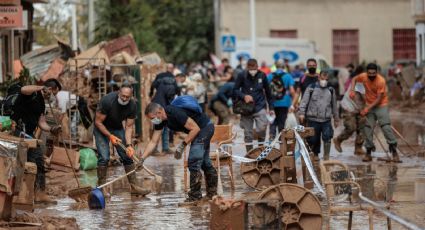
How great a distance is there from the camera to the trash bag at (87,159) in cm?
1992

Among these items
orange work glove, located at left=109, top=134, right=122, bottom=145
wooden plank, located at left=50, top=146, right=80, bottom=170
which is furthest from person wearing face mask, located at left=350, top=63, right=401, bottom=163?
orange work glove, located at left=109, top=134, right=122, bottom=145

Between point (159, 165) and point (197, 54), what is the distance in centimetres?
4376

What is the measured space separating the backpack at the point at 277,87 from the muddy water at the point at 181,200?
2318 mm

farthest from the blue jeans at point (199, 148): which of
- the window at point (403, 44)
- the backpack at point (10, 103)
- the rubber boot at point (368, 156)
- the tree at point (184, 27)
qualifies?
the tree at point (184, 27)

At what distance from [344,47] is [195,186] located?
1689 inches

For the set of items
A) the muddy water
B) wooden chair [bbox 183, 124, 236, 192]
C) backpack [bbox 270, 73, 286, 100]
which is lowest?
the muddy water

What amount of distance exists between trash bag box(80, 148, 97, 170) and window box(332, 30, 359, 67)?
124 ft

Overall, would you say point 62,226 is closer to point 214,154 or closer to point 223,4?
point 214,154

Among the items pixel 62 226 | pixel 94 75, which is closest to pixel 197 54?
pixel 94 75

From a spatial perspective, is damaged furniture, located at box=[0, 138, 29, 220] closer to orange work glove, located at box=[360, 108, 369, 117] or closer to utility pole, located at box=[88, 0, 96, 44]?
orange work glove, located at box=[360, 108, 369, 117]

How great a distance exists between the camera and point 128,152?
51.1ft

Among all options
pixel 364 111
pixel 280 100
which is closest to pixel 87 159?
pixel 280 100

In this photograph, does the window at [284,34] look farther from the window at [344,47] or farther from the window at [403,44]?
the window at [403,44]

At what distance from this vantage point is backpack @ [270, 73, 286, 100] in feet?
71.4
